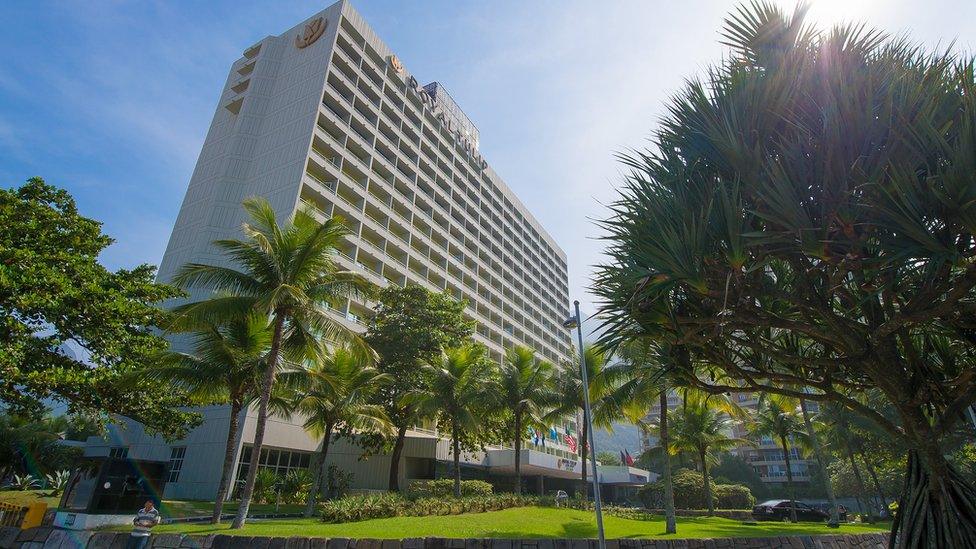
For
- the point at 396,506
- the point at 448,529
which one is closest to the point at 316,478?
the point at 396,506

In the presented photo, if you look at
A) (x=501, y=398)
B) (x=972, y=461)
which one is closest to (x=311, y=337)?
(x=501, y=398)

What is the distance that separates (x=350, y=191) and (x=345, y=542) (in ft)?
107

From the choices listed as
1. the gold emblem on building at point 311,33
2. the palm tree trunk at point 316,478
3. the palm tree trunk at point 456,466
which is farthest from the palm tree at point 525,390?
the gold emblem on building at point 311,33

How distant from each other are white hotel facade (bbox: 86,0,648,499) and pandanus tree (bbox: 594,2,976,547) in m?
25.4

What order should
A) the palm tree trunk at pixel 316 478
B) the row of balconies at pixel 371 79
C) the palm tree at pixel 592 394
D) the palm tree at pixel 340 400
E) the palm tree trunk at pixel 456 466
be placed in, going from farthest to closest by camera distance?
the row of balconies at pixel 371 79
the palm tree at pixel 592 394
the palm tree trunk at pixel 456 466
the palm tree at pixel 340 400
the palm tree trunk at pixel 316 478

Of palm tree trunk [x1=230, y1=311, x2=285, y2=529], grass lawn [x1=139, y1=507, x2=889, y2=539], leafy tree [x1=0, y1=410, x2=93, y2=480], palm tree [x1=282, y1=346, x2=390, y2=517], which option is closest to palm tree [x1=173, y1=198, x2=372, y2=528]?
palm tree trunk [x1=230, y1=311, x2=285, y2=529]

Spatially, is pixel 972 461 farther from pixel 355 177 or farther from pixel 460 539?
pixel 355 177

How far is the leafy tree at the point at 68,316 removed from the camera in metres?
12.0

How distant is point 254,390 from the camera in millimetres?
18328

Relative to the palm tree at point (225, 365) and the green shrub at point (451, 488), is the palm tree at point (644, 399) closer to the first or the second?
the green shrub at point (451, 488)

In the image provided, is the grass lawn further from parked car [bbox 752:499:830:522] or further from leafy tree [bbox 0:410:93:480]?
leafy tree [bbox 0:410:93:480]

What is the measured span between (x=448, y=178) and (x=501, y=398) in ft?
123

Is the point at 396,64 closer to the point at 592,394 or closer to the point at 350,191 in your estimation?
Answer: the point at 350,191

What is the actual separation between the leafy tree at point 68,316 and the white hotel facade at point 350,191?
12.7 meters
